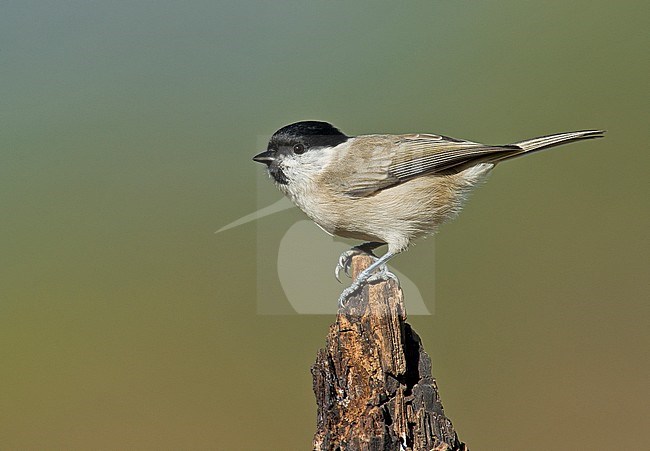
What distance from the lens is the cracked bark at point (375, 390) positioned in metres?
1.60

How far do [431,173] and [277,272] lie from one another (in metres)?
0.53

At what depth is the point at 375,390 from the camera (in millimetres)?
1629

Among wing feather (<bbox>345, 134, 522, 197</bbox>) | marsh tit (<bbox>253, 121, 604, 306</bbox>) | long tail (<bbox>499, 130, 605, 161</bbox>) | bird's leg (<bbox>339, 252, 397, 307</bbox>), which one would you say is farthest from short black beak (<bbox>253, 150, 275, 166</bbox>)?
long tail (<bbox>499, 130, 605, 161</bbox>)

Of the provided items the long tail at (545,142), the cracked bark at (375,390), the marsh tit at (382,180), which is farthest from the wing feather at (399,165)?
the cracked bark at (375,390)

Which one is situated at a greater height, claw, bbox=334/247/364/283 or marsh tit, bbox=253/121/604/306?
marsh tit, bbox=253/121/604/306

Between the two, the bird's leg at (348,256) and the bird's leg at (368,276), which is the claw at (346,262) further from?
the bird's leg at (368,276)

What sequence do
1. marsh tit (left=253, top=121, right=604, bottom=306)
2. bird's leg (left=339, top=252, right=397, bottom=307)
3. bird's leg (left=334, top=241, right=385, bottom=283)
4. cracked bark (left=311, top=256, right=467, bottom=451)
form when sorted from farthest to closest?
bird's leg (left=334, top=241, right=385, bottom=283)
marsh tit (left=253, top=121, right=604, bottom=306)
bird's leg (left=339, top=252, right=397, bottom=307)
cracked bark (left=311, top=256, right=467, bottom=451)

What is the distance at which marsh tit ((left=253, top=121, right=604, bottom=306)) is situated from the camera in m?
1.89

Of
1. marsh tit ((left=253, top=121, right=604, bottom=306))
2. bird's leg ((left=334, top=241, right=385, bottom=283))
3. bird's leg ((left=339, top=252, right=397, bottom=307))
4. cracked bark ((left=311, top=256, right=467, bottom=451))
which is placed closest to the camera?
cracked bark ((left=311, top=256, right=467, bottom=451))

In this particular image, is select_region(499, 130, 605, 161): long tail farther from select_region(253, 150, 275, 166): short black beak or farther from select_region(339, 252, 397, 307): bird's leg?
select_region(253, 150, 275, 166): short black beak

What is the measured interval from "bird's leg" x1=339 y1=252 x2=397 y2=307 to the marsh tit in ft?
0.05

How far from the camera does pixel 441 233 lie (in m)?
2.13

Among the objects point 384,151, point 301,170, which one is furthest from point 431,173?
point 301,170

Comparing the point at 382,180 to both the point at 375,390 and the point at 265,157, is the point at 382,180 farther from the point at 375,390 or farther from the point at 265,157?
the point at 375,390
